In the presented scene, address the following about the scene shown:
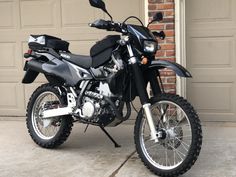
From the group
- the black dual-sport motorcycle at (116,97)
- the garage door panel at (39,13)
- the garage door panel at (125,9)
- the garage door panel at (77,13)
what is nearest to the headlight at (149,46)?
the black dual-sport motorcycle at (116,97)

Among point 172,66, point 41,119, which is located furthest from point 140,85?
point 41,119

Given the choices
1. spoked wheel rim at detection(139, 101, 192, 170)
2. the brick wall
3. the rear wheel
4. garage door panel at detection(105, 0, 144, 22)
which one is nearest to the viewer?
spoked wheel rim at detection(139, 101, 192, 170)

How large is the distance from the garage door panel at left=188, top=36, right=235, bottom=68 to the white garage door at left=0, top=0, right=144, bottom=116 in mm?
903

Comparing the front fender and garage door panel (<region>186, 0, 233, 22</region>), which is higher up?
garage door panel (<region>186, 0, 233, 22</region>)

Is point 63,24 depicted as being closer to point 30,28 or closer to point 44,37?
point 30,28

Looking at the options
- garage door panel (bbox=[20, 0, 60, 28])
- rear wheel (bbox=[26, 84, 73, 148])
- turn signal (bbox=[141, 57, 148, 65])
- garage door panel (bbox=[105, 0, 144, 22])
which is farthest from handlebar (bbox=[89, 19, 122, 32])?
garage door panel (bbox=[20, 0, 60, 28])

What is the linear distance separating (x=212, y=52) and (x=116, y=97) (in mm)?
2130

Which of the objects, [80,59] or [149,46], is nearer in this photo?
[149,46]

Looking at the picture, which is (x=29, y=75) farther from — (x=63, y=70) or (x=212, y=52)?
(x=212, y=52)

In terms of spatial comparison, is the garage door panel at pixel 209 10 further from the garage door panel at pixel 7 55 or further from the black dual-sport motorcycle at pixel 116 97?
the garage door panel at pixel 7 55

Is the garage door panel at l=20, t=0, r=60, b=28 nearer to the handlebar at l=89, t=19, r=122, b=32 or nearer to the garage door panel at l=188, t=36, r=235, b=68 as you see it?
the garage door panel at l=188, t=36, r=235, b=68

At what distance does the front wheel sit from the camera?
4.45 metres

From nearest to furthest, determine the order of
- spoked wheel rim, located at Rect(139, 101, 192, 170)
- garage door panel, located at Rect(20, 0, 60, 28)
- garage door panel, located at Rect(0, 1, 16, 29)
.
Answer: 1. spoked wheel rim, located at Rect(139, 101, 192, 170)
2. garage door panel, located at Rect(20, 0, 60, 28)
3. garage door panel, located at Rect(0, 1, 16, 29)

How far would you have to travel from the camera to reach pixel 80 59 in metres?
5.46
